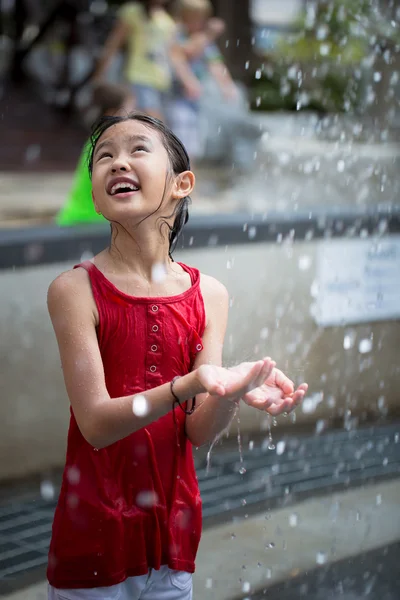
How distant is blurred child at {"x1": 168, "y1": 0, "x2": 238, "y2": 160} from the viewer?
641 cm

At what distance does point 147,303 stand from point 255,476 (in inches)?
99.5

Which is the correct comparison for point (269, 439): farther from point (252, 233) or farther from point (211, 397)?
point (211, 397)

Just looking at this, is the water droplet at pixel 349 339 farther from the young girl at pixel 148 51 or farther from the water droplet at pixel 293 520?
the young girl at pixel 148 51

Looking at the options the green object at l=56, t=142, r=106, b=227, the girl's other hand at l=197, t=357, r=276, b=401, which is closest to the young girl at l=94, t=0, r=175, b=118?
the green object at l=56, t=142, r=106, b=227

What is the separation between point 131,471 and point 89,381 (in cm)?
22

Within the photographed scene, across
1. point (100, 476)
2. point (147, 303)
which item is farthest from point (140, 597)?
point (147, 303)

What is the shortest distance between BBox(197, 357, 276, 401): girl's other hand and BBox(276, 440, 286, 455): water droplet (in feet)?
9.87

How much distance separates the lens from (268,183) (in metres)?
6.78

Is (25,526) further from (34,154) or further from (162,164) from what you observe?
(34,154)

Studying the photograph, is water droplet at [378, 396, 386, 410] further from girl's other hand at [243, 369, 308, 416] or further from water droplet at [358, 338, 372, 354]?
girl's other hand at [243, 369, 308, 416]

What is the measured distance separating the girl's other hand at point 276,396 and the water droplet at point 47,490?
Result: 7.72 ft

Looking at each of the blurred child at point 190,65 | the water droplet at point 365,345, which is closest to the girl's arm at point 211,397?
the water droplet at point 365,345

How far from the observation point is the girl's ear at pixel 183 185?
5.19ft

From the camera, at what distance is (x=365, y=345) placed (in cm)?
488
